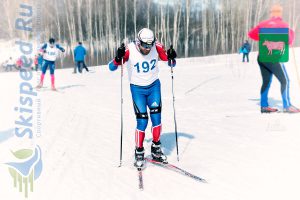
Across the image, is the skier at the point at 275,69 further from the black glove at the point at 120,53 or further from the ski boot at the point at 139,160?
the ski boot at the point at 139,160

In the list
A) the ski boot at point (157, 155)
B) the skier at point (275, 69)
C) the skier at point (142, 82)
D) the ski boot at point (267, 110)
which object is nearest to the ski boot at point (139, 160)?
the skier at point (142, 82)

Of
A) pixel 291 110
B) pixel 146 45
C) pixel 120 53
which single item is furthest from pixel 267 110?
pixel 120 53

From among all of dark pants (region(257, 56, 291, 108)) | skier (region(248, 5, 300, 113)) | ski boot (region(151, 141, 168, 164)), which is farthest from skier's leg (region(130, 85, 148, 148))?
dark pants (region(257, 56, 291, 108))

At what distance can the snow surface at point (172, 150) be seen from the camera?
4.14 metres

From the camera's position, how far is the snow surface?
414 centimetres

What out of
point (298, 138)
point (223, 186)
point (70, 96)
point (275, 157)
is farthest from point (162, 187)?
point (70, 96)

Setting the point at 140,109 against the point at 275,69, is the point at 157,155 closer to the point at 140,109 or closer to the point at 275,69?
the point at 140,109

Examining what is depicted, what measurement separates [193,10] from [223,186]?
47.4 metres

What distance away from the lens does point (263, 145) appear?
5797 millimetres

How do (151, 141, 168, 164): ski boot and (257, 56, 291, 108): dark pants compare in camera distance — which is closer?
(151, 141, 168, 164): ski boot

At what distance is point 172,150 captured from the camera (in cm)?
579

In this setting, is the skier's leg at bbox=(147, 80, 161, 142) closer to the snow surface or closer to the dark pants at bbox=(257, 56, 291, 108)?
the snow surface

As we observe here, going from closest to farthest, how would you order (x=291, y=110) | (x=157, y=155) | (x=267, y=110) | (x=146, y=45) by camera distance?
(x=146, y=45) → (x=157, y=155) → (x=291, y=110) → (x=267, y=110)

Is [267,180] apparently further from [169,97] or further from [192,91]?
[192,91]
